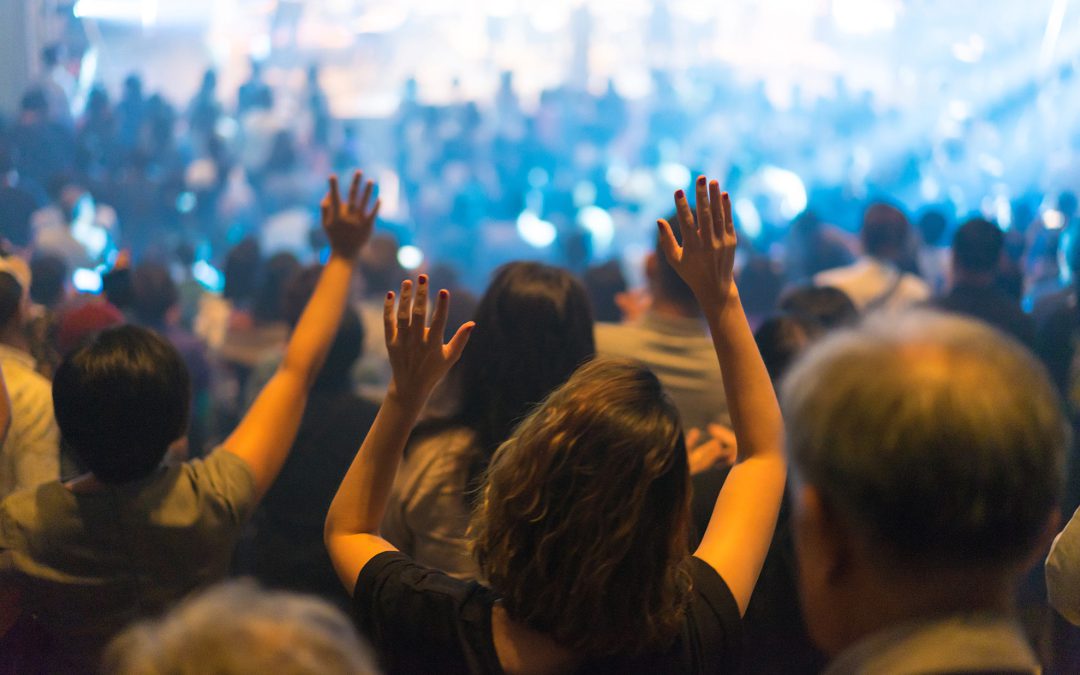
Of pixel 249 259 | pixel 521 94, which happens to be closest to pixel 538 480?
pixel 249 259

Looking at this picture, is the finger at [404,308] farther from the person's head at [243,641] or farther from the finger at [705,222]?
the person's head at [243,641]

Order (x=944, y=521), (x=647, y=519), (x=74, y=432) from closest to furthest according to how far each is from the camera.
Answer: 1. (x=944, y=521)
2. (x=647, y=519)
3. (x=74, y=432)

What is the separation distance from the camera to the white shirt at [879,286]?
3420 mm

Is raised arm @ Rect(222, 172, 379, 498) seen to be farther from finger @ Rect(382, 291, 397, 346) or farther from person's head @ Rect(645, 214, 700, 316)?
person's head @ Rect(645, 214, 700, 316)

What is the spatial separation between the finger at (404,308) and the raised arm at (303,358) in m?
0.45

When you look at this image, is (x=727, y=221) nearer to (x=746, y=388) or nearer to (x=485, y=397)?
(x=746, y=388)

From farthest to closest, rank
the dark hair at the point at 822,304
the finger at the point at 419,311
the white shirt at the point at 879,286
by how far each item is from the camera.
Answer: the white shirt at the point at 879,286
the dark hair at the point at 822,304
the finger at the point at 419,311

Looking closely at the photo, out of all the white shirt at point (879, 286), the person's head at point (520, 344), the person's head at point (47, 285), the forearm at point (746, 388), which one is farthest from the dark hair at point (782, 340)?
the person's head at point (47, 285)

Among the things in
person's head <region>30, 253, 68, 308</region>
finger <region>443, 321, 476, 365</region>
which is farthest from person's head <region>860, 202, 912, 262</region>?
finger <region>443, 321, 476, 365</region>

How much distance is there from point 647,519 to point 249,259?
10.5ft

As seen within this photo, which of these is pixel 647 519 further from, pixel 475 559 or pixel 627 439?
pixel 475 559

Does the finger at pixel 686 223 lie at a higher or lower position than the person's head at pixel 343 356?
higher

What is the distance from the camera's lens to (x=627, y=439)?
0.94 m

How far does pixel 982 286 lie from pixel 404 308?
2544 mm
